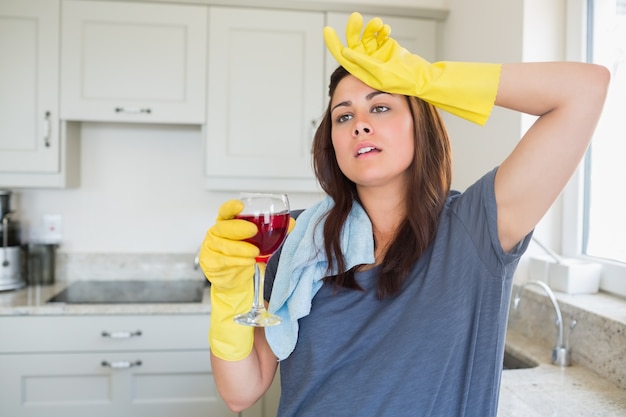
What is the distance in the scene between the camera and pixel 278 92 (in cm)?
245

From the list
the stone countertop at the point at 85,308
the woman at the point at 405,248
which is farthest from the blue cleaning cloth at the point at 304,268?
the stone countertop at the point at 85,308

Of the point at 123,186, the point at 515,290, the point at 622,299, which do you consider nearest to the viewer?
the point at 622,299

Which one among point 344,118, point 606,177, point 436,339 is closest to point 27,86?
point 344,118

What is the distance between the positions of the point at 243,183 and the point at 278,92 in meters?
0.42

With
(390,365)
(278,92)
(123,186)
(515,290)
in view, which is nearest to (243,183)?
(278,92)

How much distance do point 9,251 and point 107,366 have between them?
0.70 m

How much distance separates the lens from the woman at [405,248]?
2.82ft

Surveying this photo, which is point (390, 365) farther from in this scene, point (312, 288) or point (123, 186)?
point (123, 186)

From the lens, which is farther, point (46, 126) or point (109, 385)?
point (46, 126)

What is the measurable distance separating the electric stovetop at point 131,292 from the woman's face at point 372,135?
1508mm

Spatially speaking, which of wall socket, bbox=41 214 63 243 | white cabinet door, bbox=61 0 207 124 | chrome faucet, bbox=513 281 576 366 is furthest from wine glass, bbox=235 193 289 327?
wall socket, bbox=41 214 63 243

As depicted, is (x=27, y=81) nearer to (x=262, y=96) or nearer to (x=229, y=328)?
(x=262, y=96)

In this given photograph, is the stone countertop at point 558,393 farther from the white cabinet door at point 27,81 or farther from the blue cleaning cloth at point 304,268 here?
the white cabinet door at point 27,81

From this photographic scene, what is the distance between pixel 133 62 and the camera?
7.82 ft
